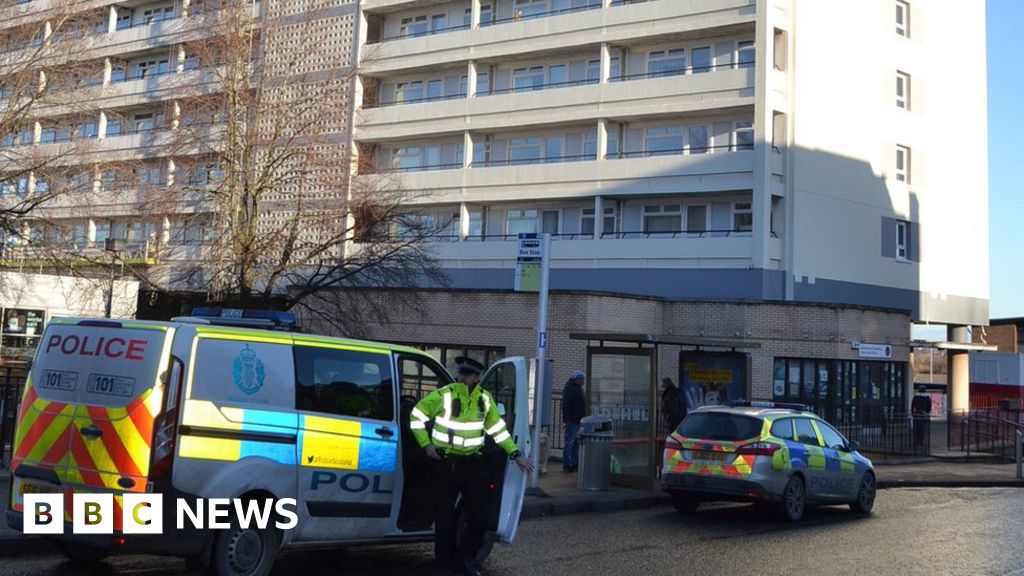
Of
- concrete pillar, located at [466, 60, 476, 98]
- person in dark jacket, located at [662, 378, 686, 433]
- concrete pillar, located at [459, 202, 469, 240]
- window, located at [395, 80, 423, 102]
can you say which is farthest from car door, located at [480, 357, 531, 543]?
window, located at [395, 80, 423, 102]

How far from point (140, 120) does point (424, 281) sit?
21018mm

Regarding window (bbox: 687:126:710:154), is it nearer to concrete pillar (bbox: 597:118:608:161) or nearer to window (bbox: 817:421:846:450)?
concrete pillar (bbox: 597:118:608:161)

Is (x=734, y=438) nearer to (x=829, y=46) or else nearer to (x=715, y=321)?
(x=715, y=321)

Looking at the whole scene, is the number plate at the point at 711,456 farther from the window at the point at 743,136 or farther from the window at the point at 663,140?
the window at the point at 663,140

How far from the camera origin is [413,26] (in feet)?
151

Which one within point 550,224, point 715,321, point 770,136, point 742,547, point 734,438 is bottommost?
point 742,547

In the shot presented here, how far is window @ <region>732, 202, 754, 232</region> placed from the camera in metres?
37.5

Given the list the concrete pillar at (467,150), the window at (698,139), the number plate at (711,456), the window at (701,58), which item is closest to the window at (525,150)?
the concrete pillar at (467,150)

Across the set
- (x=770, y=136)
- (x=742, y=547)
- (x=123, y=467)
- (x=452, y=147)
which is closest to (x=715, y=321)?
(x=770, y=136)

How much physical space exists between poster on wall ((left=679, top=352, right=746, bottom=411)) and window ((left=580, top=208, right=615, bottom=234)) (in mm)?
11165

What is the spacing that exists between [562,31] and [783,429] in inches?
1139

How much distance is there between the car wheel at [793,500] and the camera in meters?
14.2

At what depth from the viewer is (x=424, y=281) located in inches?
1467

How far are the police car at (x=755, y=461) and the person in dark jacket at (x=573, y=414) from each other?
3.43 metres
